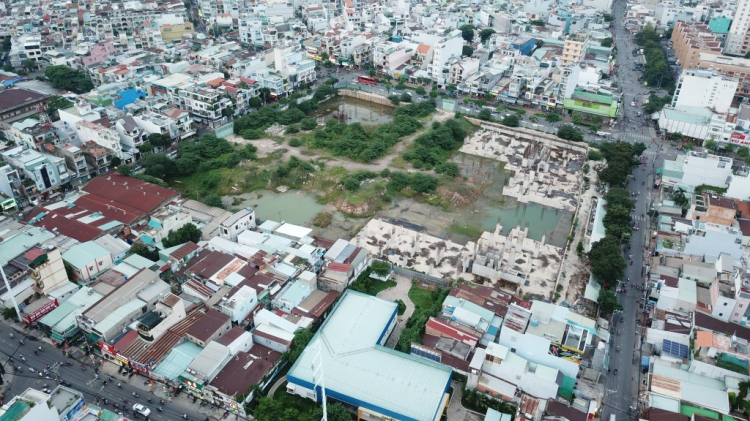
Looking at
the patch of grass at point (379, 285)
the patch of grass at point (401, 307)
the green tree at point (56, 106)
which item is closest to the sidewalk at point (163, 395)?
the patch of grass at point (401, 307)

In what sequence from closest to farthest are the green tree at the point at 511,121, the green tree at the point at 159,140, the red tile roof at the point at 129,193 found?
the red tile roof at the point at 129,193, the green tree at the point at 159,140, the green tree at the point at 511,121

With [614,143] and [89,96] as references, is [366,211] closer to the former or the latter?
[614,143]

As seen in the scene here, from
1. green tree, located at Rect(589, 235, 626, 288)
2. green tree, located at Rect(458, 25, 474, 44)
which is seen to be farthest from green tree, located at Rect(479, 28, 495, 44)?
green tree, located at Rect(589, 235, 626, 288)

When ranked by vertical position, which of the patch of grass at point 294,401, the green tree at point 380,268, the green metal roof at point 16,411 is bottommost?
the patch of grass at point 294,401

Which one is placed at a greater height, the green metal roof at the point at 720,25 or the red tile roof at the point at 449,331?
the green metal roof at the point at 720,25

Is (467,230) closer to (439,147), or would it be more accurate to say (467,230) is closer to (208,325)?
(439,147)

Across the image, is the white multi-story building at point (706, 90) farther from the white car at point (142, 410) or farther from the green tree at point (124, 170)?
the white car at point (142, 410)

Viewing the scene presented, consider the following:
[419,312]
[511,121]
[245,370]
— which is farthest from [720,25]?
[245,370]
